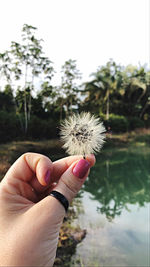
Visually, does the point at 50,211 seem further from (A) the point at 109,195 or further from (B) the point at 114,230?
(A) the point at 109,195

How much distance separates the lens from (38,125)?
661cm

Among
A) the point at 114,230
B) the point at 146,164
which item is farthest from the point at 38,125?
the point at 146,164

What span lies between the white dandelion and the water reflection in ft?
13.1

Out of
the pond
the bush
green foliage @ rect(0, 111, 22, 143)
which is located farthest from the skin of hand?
the bush

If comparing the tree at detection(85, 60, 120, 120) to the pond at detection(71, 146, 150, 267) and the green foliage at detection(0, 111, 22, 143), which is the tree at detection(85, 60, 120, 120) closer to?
the pond at detection(71, 146, 150, 267)

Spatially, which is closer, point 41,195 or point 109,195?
point 41,195

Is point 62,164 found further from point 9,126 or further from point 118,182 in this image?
point 118,182

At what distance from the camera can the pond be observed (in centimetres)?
319

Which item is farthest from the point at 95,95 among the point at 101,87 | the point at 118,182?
the point at 118,182

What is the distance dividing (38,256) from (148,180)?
724 centimetres

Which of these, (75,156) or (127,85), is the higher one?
(127,85)

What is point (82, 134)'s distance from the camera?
960 millimetres

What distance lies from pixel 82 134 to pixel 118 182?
6.43 meters

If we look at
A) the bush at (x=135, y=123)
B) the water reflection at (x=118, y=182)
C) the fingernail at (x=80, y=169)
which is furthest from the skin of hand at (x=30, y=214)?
the bush at (x=135, y=123)
